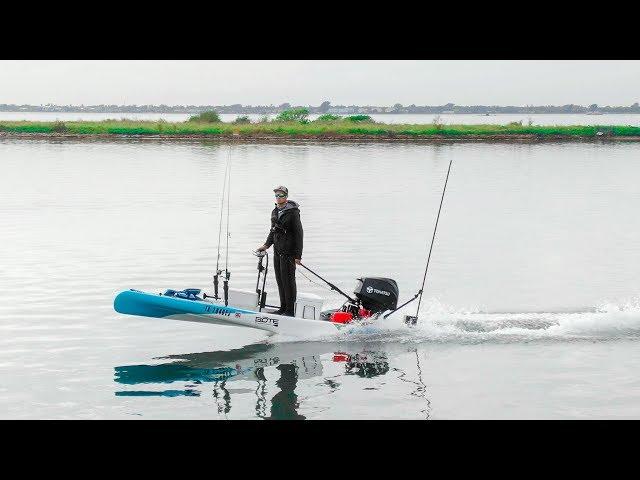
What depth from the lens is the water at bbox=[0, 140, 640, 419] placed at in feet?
37.1

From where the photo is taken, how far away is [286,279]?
44.7 ft

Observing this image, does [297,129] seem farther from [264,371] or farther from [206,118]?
[264,371]

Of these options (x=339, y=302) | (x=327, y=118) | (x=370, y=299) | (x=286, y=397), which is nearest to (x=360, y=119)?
(x=327, y=118)

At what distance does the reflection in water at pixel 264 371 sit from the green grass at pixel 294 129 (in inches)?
2489

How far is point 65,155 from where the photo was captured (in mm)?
56000

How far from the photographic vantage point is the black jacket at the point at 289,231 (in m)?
13.5

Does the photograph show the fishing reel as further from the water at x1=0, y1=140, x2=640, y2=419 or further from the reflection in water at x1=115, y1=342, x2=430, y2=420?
the reflection in water at x1=115, y1=342, x2=430, y2=420

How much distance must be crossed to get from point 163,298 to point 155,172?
31771 millimetres

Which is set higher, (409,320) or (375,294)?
(375,294)

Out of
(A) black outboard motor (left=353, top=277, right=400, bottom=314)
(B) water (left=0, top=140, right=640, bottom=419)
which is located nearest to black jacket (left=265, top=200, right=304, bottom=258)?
(A) black outboard motor (left=353, top=277, right=400, bottom=314)

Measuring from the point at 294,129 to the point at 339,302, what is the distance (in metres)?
63.3

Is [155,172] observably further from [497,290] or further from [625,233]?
[497,290]
